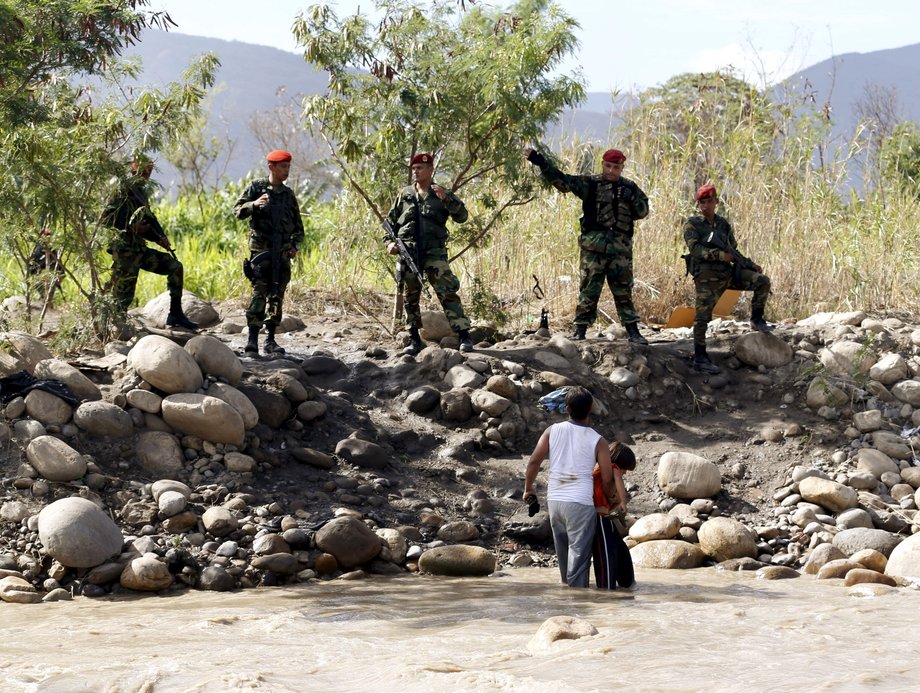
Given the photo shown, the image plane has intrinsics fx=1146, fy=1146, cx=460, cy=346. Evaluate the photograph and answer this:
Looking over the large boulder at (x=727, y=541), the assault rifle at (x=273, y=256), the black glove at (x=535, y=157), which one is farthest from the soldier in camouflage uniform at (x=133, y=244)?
the large boulder at (x=727, y=541)

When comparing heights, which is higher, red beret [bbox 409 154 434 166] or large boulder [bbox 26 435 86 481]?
red beret [bbox 409 154 434 166]

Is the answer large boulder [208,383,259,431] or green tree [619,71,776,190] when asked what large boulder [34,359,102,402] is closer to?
large boulder [208,383,259,431]

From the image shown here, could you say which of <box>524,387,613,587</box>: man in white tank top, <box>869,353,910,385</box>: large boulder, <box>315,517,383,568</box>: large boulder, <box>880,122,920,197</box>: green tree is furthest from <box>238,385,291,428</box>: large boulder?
<box>880,122,920,197</box>: green tree

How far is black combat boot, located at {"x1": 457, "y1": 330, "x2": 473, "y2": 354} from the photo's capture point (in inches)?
376

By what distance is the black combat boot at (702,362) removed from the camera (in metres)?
9.59

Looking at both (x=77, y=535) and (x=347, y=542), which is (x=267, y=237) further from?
(x=77, y=535)

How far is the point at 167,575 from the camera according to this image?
667 cm

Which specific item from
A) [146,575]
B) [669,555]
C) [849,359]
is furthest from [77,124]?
[849,359]

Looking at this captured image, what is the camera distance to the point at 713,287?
948 centimetres

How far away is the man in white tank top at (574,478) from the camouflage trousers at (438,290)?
304 cm

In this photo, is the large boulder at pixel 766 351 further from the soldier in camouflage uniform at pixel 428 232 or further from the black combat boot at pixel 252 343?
the black combat boot at pixel 252 343

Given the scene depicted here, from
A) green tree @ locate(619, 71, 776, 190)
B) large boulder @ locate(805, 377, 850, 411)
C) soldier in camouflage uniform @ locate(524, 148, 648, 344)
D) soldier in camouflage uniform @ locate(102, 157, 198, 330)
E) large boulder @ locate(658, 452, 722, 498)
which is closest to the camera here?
large boulder @ locate(658, 452, 722, 498)

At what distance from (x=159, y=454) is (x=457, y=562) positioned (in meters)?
2.17

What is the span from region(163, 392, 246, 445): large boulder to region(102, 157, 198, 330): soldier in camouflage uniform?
5.34 ft
